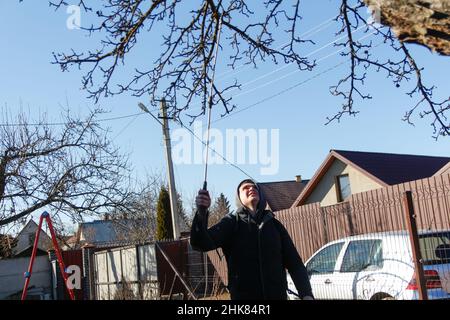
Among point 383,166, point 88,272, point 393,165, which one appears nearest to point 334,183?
point 383,166

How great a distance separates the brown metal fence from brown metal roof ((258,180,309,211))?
20185mm

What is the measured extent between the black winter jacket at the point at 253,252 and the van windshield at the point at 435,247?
3.59 m

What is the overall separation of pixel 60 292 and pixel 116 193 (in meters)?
7.03

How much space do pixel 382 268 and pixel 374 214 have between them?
2105mm

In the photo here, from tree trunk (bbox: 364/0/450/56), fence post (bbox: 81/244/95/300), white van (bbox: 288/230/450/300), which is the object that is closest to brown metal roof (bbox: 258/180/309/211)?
fence post (bbox: 81/244/95/300)

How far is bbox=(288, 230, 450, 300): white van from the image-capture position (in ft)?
21.4

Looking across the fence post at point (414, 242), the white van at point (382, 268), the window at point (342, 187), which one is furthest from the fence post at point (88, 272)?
the fence post at point (414, 242)

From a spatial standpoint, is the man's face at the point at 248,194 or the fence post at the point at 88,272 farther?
the fence post at the point at 88,272

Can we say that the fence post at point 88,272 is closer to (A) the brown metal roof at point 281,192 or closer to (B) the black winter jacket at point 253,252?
(B) the black winter jacket at point 253,252

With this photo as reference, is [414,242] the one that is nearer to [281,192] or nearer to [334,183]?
[334,183]

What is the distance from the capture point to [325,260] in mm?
8383

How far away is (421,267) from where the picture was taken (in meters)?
6.50

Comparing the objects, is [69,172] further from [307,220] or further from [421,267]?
[421,267]

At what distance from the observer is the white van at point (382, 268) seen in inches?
257
